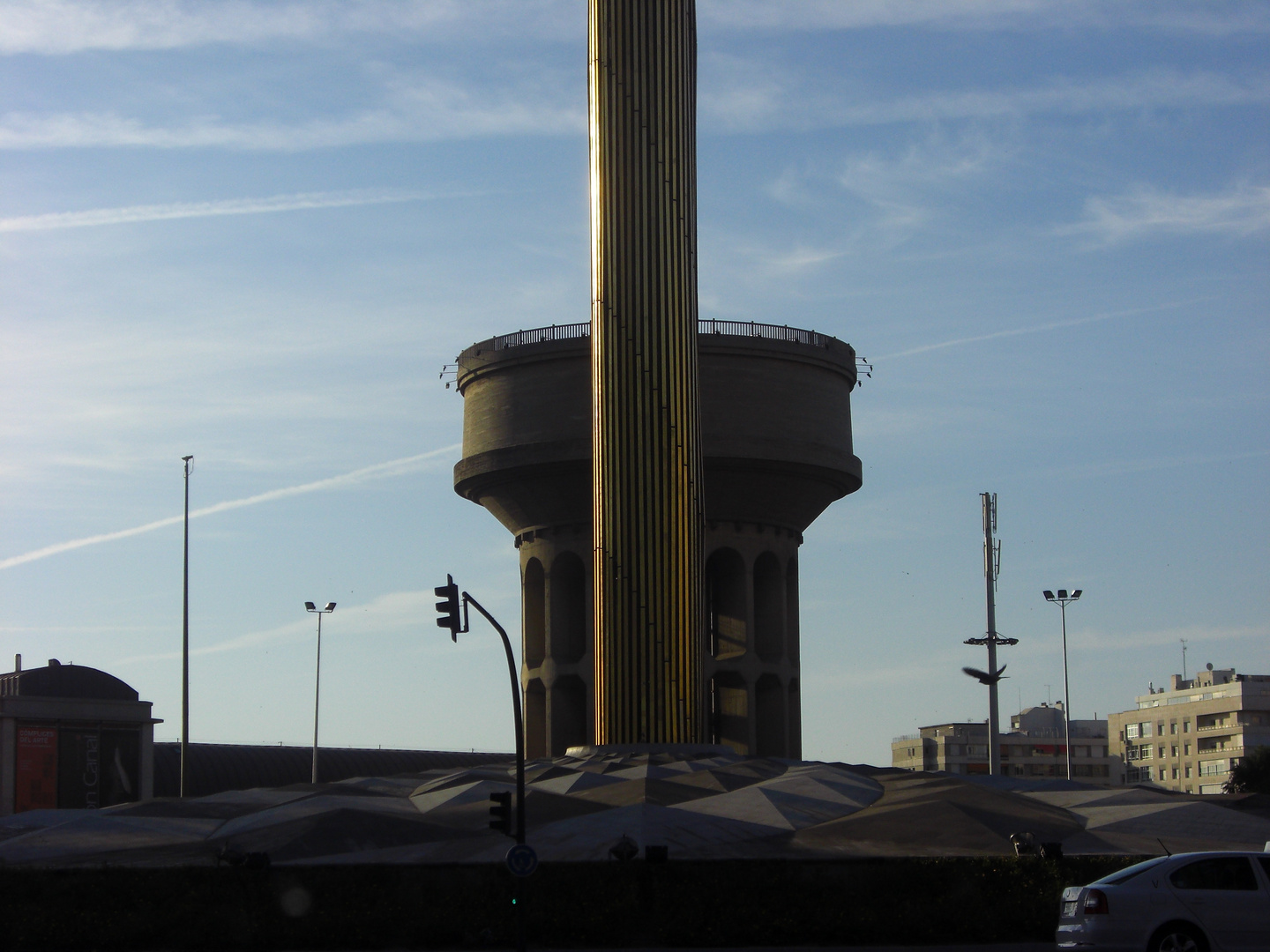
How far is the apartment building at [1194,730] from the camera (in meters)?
118

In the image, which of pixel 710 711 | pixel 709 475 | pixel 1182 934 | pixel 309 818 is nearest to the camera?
pixel 1182 934

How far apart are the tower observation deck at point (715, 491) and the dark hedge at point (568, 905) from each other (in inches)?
1228

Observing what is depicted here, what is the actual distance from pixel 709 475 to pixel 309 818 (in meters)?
27.2

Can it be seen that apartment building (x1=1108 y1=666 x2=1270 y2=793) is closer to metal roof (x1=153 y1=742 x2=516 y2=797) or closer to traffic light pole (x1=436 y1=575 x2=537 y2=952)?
metal roof (x1=153 y1=742 x2=516 y2=797)

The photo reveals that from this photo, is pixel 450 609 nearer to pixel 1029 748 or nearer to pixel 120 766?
pixel 120 766

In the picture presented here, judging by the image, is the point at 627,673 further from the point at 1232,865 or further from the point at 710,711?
the point at 1232,865

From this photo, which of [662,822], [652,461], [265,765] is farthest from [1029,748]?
[662,822]

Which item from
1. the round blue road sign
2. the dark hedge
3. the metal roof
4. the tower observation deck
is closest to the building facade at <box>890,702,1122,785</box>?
the metal roof

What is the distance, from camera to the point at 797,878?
34781 mm

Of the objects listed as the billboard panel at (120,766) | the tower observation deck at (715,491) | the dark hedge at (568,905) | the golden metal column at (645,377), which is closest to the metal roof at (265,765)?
the billboard panel at (120,766)

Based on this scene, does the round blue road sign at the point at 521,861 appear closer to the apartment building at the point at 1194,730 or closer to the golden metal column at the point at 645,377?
the golden metal column at the point at 645,377

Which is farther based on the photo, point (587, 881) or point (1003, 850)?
point (1003, 850)

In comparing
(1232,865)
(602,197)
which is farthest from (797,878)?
(602,197)

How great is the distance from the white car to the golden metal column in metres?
36.1
